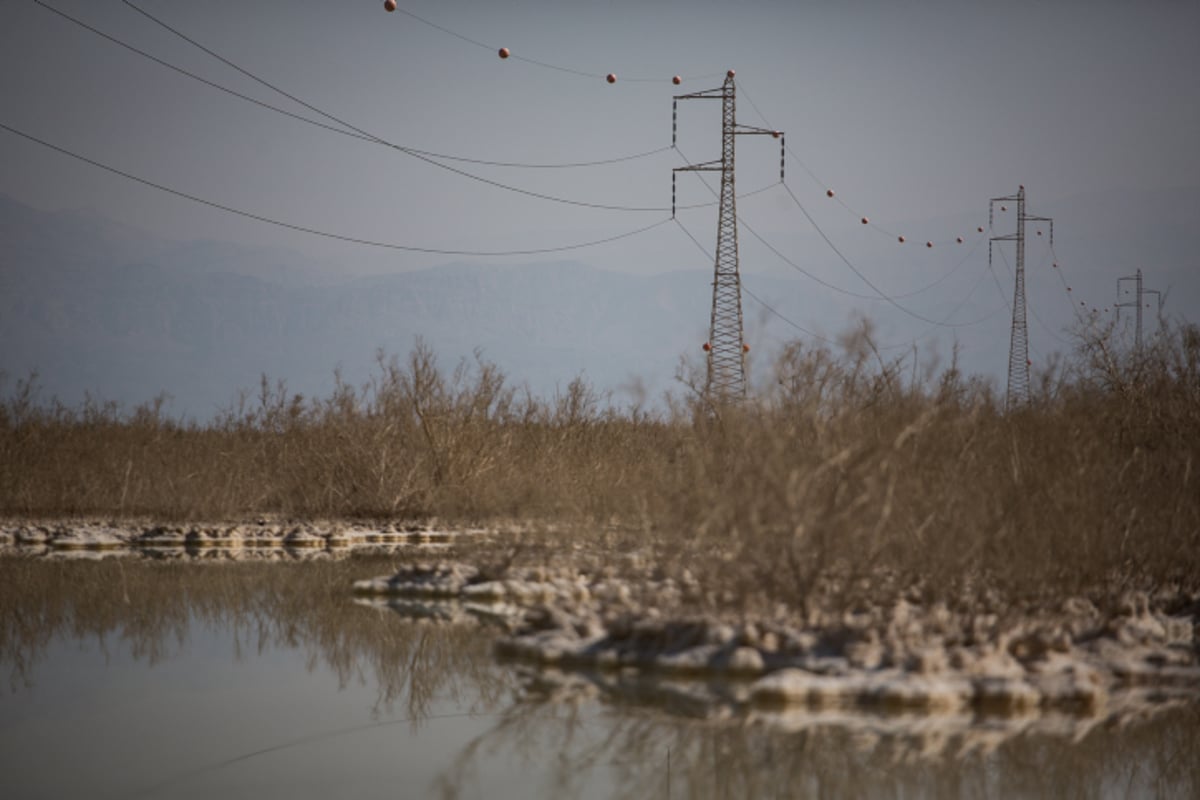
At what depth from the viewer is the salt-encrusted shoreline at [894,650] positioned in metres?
8.84

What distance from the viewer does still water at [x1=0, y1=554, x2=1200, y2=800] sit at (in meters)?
7.31

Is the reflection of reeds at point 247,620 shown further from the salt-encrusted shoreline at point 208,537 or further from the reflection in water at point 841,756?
the salt-encrusted shoreline at point 208,537

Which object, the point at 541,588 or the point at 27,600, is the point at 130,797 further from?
the point at 27,600

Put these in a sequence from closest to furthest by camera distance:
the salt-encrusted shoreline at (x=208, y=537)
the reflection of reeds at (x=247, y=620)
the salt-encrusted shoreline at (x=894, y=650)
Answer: the salt-encrusted shoreline at (x=894, y=650), the reflection of reeds at (x=247, y=620), the salt-encrusted shoreline at (x=208, y=537)

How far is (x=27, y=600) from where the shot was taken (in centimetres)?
1439

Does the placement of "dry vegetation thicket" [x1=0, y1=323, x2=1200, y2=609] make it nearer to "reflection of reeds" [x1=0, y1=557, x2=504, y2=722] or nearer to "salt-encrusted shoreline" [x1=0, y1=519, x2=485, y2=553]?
"salt-encrusted shoreline" [x1=0, y1=519, x2=485, y2=553]

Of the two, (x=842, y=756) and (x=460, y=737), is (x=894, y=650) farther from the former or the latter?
(x=460, y=737)

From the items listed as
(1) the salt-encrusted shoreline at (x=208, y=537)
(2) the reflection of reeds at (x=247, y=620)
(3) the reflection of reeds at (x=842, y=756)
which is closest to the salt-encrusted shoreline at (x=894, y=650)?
(3) the reflection of reeds at (x=842, y=756)

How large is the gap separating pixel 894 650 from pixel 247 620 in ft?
23.1

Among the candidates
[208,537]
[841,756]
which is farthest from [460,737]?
[208,537]

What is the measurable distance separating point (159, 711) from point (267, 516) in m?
15.9

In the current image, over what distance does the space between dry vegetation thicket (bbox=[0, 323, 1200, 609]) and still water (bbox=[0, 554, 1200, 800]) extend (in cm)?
185

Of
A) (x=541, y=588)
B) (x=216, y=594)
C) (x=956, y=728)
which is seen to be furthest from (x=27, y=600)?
(x=956, y=728)

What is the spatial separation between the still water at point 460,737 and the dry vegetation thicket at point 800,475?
185cm
